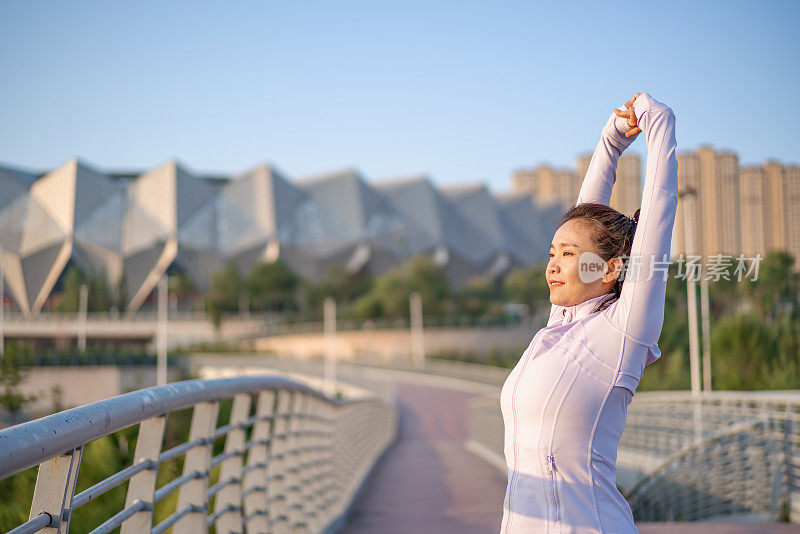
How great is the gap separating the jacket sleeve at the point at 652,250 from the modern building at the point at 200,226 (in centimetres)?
7420

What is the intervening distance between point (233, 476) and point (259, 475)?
2.19ft

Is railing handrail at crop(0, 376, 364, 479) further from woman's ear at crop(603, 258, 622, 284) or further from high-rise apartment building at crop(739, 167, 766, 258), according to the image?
high-rise apartment building at crop(739, 167, 766, 258)

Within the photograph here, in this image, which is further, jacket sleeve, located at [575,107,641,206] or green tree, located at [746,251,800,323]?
green tree, located at [746,251,800,323]

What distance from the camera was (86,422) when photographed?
5.85ft

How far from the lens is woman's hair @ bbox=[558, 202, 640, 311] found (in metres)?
2.00

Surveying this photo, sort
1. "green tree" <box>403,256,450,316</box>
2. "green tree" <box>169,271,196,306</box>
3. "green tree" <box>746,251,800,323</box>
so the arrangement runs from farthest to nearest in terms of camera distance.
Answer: "green tree" <box>169,271,196,306</box>
"green tree" <box>403,256,450,316</box>
"green tree" <box>746,251,800,323</box>

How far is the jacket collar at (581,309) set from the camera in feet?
6.58

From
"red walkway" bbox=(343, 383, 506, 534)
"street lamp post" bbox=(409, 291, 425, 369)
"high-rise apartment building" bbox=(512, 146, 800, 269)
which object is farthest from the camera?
"street lamp post" bbox=(409, 291, 425, 369)

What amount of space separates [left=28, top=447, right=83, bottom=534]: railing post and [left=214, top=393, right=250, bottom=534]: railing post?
6.31 ft

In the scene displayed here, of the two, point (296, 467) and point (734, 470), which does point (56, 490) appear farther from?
point (734, 470)

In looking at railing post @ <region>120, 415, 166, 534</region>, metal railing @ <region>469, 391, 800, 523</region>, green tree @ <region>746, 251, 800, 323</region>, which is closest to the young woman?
railing post @ <region>120, 415, 166, 534</region>

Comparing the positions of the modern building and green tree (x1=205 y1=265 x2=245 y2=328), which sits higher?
the modern building

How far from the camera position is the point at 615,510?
5.89ft

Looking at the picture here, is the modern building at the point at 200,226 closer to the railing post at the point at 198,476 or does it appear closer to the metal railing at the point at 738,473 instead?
the metal railing at the point at 738,473
